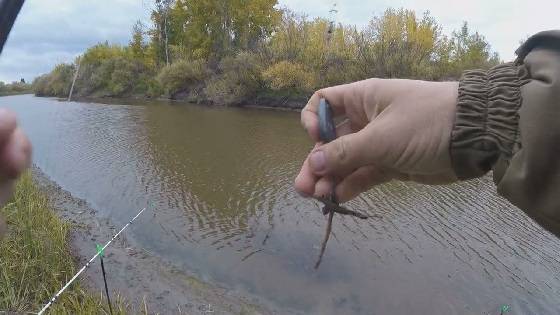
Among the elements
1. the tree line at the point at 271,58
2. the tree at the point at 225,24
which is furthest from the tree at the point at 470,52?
the tree at the point at 225,24

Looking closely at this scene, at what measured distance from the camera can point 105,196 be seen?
13.0 metres

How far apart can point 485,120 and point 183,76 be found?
51.6 m

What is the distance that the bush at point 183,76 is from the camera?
49875 mm

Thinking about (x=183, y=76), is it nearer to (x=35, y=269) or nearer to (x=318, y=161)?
(x=35, y=269)

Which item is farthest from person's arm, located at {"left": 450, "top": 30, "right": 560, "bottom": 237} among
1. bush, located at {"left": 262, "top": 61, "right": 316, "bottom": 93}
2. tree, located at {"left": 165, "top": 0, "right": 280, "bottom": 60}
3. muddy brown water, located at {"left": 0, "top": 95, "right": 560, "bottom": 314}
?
tree, located at {"left": 165, "top": 0, "right": 280, "bottom": 60}

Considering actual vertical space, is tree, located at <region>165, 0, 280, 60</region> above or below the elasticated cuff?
above

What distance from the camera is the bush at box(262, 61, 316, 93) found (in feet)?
119

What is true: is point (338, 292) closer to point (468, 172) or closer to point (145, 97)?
point (468, 172)

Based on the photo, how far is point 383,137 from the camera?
206cm

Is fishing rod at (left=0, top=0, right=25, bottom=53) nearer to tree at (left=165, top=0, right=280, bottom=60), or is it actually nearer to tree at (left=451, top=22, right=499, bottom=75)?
tree at (left=451, top=22, right=499, bottom=75)

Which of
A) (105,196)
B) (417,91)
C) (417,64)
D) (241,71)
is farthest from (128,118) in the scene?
(417,91)

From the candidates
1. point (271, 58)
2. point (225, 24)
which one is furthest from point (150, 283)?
point (225, 24)

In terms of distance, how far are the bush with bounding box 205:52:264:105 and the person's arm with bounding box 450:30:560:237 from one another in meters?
38.8

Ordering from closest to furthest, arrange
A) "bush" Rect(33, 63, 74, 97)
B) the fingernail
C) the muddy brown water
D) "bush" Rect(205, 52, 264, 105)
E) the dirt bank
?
the fingernail, the dirt bank, the muddy brown water, "bush" Rect(205, 52, 264, 105), "bush" Rect(33, 63, 74, 97)
